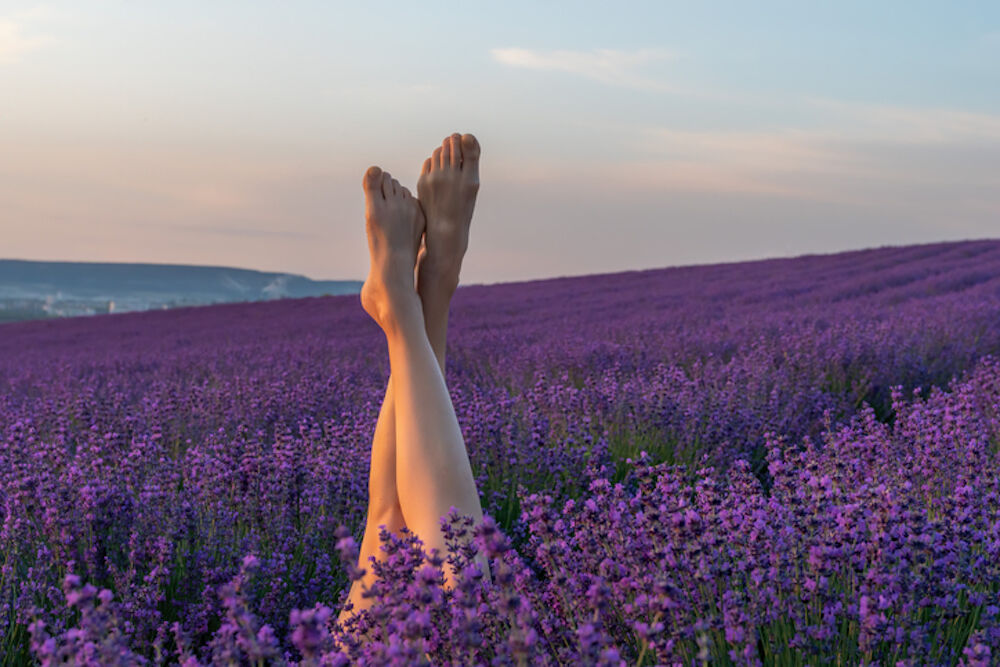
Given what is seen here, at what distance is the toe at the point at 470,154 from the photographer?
2861 mm

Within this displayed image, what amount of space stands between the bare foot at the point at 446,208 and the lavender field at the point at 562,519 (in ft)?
2.38

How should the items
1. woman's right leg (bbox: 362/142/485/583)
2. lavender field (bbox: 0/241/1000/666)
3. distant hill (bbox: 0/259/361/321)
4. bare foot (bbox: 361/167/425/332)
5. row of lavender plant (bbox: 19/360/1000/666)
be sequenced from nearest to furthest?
row of lavender plant (bbox: 19/360/1000/666), lavender field (bbox: 0/241/1000/666), woman's right leg (bbox: 362/142/485/583), bare foot (bbox: 361/167/425/332), distant hill (bbox: 0/259/361/321)

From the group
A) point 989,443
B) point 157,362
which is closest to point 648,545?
point 989,443

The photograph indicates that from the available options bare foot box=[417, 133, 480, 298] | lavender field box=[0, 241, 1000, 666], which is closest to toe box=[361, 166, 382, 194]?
bare foot box=[417, 133, 480, 298]

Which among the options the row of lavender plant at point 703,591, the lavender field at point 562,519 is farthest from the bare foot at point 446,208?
the row of lavender plant at point 703,591

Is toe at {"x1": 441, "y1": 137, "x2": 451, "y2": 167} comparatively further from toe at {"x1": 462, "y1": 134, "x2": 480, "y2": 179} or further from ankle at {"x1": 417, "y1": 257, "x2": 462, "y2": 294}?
ankle at {"x1": 417, "y1": 257, "x2": 462, "y2": 294}

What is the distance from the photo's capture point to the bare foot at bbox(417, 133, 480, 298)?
2.56 meters

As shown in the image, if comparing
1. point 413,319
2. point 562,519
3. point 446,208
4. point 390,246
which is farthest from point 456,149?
point 562,519

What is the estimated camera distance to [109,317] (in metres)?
17.9

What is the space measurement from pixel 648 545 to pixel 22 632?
1468mm

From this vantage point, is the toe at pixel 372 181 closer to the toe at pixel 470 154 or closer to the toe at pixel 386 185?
the toe at pixel 386 185

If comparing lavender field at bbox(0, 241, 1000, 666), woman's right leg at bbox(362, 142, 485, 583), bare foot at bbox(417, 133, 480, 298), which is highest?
bare foot at bbox(417, 133, 480, 298)

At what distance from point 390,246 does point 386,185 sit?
30 cm

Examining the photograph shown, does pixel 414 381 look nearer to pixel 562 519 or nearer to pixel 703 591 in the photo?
pixel 562 519
